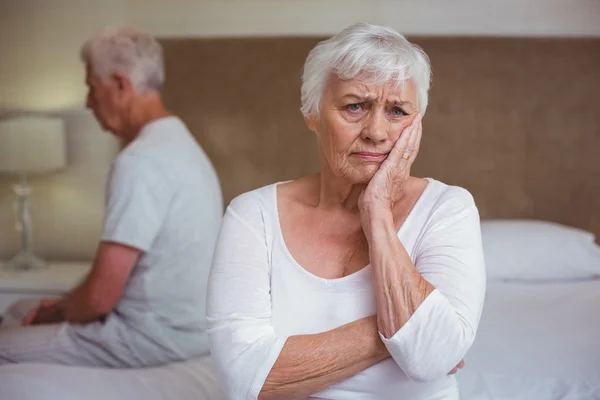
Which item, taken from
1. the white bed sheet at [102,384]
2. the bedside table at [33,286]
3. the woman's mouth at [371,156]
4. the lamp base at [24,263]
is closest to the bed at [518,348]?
the white bed sheet at [102,384]

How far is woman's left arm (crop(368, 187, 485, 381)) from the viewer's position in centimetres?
104

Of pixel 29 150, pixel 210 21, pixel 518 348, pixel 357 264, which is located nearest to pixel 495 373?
pixel 518 348

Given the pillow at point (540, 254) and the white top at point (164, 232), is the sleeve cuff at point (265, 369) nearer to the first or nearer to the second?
the white top at point (164, 232)

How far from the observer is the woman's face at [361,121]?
1146 mm

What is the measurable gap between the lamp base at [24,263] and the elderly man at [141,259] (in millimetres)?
792

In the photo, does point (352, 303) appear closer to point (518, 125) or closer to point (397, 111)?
point (397, 111)

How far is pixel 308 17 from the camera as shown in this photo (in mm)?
2400

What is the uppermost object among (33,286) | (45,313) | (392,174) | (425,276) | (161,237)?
(392,174)

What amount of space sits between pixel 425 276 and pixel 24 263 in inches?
76.8

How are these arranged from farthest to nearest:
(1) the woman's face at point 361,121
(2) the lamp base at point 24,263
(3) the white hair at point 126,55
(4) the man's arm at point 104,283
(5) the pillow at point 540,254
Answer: (2) the lamp base at point 24,263, (5) the pillow at point 540,254, (3) the white hair at point 126,55, (4) the man's arm at point 104,283, (1) the woman's face at point 361,121

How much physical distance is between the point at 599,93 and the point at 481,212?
1.68 feet

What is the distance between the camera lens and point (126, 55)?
1.89 meters

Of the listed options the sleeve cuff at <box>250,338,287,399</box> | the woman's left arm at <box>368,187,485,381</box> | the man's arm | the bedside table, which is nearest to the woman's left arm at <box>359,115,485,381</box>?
the woman's left arm at <box>368,187,485,381</box>

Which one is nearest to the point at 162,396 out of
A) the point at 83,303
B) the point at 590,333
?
the point at 83,303
